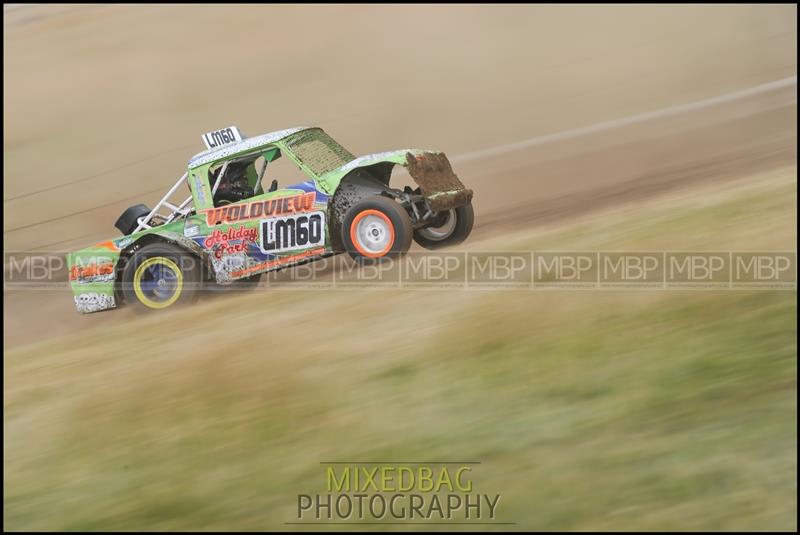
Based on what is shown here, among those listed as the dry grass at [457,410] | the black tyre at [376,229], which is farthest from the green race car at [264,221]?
the dry grass at [457,410]

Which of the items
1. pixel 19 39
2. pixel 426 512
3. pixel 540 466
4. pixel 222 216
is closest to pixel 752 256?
pixel 540 466

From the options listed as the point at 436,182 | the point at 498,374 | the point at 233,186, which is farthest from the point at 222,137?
the point at 498,374

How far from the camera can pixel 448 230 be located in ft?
30.2

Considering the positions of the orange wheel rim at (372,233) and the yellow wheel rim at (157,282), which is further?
the yellow wheel rim at (157,282)

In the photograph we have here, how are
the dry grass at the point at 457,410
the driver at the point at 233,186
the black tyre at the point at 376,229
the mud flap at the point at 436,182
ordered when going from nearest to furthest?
the dry grass at the point at 457,410 → the black tyre at the point at 376,229 → the mud flap at the point at 436,182 → the driver at the point at 233,186

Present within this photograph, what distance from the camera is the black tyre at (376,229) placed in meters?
8.29

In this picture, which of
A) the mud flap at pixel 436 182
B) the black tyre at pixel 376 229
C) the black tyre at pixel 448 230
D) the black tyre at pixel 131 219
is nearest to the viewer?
the black tyre at pixel 376 229

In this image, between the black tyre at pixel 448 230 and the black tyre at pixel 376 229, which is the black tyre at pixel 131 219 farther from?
the black tyre at pixel 448 230

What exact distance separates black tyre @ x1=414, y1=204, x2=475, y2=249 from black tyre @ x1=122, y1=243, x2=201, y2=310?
6.87 ft

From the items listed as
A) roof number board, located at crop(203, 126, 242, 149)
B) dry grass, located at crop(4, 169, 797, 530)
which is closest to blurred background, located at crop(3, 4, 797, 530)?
dry grass, located at crop(4, 169, 797, 530)

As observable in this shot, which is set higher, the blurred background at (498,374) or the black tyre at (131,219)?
the black tyre at (131,219)

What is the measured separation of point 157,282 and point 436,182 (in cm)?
287

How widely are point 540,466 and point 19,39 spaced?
1993 centimetres

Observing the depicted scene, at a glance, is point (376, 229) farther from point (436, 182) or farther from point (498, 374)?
point (498, 374)
